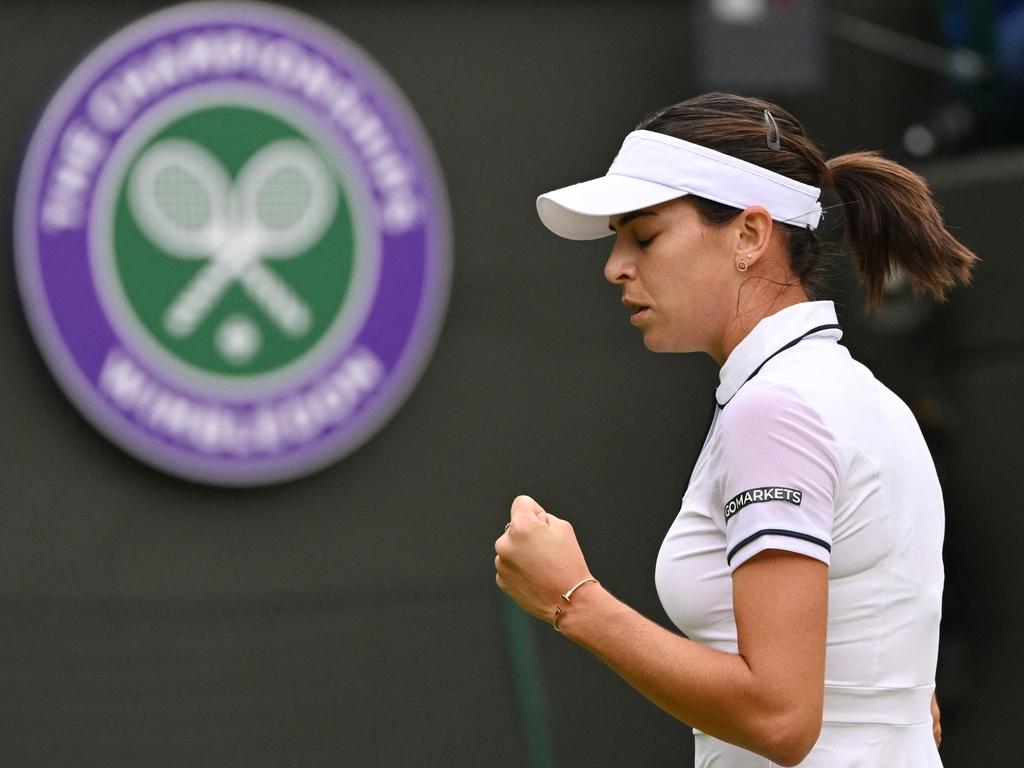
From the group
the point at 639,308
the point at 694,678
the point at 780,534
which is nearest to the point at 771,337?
the point at 639,308

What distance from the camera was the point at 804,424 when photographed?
1597 millimetres

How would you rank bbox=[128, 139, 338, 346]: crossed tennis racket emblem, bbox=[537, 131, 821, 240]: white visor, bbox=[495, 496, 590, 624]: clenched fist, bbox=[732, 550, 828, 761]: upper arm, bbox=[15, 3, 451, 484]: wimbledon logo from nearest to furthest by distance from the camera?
1. bbox=[732, 550, 828, 761]: upper arm
2. bbox=[495, 496, 590, 624]: clenched fist
3. bbox=[537, 131, 821, 240]: white visor
4. bbox=[15, 3, 451, 484]: wimbledon logo
5. bbox=[128, 139, 338, 346]: crossed tennis racket emblem

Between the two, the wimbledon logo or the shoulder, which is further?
the wimbledon logo

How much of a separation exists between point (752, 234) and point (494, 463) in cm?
378

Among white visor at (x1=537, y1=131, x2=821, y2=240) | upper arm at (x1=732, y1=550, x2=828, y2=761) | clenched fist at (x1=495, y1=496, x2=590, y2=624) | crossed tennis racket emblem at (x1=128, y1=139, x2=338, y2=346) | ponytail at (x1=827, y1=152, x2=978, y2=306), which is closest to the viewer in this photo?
upper arm at (x1=732, y1=550, x2=828, y2=761)

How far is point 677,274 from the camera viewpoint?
1.79m

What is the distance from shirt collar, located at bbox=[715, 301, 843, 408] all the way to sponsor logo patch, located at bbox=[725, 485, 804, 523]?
20 centimetres

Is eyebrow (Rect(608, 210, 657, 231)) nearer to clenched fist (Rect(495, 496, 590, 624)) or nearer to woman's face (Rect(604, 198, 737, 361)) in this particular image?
woman's face (Rect(604, 198, 737, 361))

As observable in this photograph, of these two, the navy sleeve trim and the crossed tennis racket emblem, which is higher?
the crossed tennis racket emblem

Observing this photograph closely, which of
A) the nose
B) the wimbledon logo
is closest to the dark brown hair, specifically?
the nose

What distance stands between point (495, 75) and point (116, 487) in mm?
1990

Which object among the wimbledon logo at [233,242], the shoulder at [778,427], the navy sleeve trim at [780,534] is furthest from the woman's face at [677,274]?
the wimbledon logo at [233,242]

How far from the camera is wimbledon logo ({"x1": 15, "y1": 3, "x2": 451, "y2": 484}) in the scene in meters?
5.11

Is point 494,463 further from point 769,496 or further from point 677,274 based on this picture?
point 769,496
